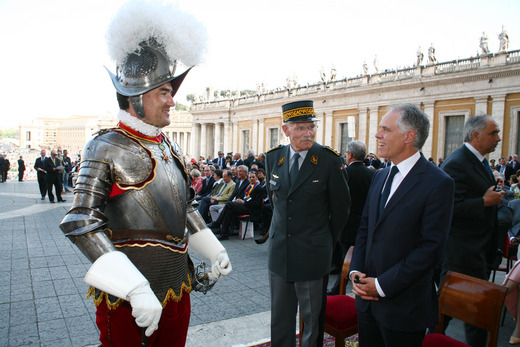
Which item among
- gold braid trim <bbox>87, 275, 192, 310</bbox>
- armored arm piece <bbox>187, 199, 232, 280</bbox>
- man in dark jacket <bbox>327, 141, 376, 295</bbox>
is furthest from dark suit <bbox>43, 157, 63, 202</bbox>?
gold braid trim <bbox>87, 275, 192, 310</bbox>

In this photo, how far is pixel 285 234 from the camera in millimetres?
2830

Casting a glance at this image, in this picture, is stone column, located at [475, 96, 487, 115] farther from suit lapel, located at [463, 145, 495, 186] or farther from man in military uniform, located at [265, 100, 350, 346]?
man in military uniform, located at [265, 100, 350, 346]

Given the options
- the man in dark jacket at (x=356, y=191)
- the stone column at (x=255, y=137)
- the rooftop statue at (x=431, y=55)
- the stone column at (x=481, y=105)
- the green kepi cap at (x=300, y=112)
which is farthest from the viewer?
the stone column at (x=255, y=137)

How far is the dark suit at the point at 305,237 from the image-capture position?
274cm

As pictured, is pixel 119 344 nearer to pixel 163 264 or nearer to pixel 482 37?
pixel 163 264

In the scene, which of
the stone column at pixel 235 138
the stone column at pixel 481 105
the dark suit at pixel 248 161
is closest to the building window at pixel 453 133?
the stone column at pixel 481 105

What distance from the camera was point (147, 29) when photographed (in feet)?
6.60

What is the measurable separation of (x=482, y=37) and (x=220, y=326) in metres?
22.8

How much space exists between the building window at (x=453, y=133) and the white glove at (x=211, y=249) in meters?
22.4

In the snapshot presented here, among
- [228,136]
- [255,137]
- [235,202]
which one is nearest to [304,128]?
[235,202]

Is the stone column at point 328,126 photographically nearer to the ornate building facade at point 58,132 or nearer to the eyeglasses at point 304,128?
the eyeglasses at point 304,128

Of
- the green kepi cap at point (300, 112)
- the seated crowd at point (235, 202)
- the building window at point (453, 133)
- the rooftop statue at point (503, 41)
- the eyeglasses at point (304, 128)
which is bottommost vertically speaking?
the seated crowd at point (235, 202)

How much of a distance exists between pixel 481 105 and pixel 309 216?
21286mm

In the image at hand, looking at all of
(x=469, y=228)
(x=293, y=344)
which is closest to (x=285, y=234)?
(x=293, y=344)
